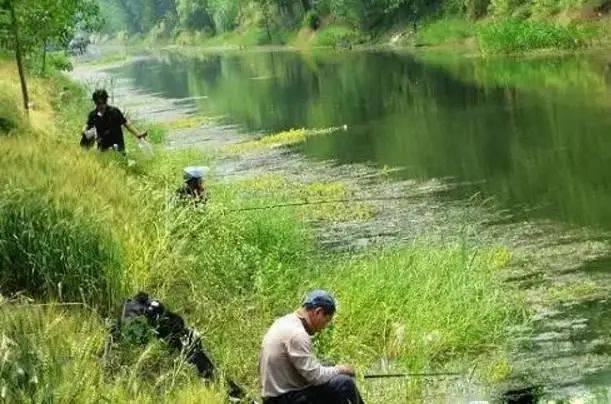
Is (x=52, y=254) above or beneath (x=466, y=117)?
above

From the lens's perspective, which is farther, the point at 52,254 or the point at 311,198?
the point at 311,198

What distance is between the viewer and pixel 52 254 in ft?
32.2

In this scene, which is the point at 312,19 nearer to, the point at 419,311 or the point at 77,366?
the point at 419,311

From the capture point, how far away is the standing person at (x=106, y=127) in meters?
16.5

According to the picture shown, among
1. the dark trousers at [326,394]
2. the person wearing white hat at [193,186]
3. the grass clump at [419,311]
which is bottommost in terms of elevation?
the grass clump at [419,311]

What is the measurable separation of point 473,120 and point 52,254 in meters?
22.2

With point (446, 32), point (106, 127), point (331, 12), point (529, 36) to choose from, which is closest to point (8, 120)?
point (106, 127)

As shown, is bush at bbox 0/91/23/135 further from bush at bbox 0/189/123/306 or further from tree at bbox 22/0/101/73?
tree at bbox 22/0/101/73

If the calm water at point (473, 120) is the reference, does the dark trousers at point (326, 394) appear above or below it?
above

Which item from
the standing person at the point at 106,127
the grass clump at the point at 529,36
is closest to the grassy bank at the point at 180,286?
the standing person at the point at 106,127

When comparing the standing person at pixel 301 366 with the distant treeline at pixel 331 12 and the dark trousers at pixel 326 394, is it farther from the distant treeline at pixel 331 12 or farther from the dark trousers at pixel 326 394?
the distant treeline at pixel 331 12

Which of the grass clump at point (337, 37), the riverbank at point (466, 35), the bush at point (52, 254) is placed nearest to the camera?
the bush at point (52, 254)

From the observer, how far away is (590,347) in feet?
35.6

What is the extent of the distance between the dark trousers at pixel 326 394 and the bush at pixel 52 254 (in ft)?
8.29
